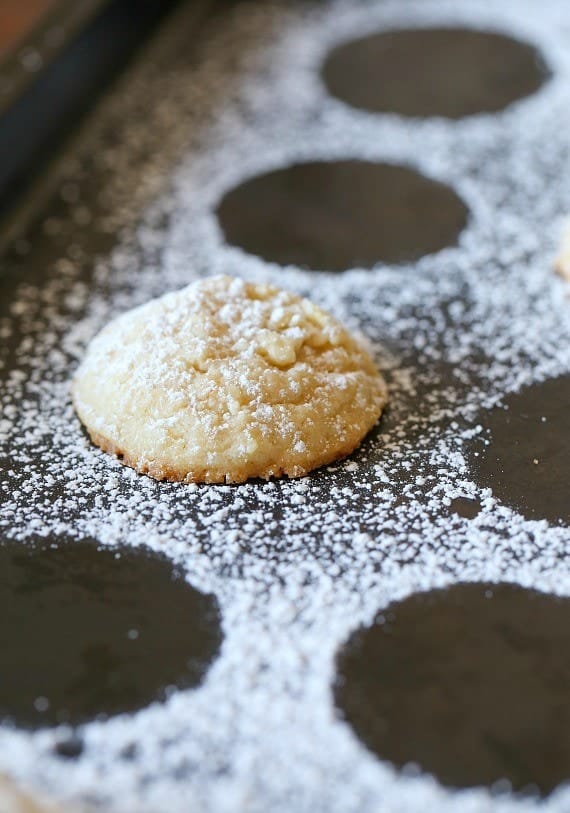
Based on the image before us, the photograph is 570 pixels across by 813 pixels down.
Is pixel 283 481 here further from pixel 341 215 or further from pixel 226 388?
pixel 341 215

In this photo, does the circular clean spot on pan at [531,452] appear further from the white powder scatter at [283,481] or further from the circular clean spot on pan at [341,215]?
the circular clean spot on pan at [341,215]

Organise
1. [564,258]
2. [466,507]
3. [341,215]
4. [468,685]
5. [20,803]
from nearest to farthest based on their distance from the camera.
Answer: [20,803], [468,685], [466,507], [564,258], [341,215]

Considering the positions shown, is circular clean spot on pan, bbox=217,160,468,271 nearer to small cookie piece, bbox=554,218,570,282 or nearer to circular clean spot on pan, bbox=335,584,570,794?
small cookie piece, bbox=554,218,570,282

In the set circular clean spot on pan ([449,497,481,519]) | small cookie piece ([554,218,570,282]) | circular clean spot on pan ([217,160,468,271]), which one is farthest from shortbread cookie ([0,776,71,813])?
small cookie piece ([554,218,570,282])

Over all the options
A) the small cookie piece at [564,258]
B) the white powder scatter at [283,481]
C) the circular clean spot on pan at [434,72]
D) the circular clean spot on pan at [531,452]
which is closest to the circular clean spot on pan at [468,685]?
the white powder scatter at [283,481]

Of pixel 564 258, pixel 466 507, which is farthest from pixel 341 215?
pixel 466 507

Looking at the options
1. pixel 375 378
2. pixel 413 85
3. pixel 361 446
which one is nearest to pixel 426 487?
pixel 361 446
